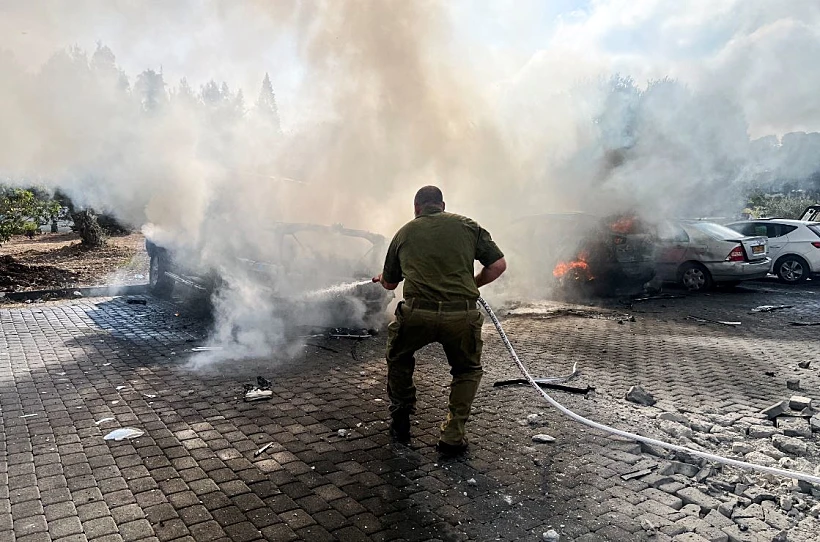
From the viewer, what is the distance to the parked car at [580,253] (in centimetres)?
1158

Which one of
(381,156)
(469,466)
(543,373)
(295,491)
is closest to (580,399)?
(543,373)

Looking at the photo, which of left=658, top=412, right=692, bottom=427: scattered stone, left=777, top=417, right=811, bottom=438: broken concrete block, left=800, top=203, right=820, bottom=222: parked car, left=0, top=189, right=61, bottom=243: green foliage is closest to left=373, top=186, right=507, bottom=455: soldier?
left=658, top=412, right=692, bottom=427: scattered stone

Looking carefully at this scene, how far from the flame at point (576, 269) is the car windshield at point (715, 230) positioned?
2797mm

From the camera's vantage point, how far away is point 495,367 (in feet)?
21.0

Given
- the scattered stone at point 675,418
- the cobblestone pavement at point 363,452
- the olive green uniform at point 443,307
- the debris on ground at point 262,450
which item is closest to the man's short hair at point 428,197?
the olive green uniform at point 443,307

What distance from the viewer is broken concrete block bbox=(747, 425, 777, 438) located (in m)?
4.43

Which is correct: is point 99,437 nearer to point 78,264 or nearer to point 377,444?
point 377,444

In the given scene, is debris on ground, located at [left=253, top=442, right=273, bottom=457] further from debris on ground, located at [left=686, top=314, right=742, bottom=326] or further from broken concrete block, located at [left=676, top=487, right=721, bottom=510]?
debris on ground, located at [left=686, top=314, right=742, bottom=326]

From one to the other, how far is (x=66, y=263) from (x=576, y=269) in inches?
472

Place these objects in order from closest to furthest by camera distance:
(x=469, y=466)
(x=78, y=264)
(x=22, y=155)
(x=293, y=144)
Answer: (x=469, y=466) → (x=22, y=155) → (x=293, y=144) → (x=78, y=264)

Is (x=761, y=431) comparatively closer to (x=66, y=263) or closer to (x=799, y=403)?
(x=799, y=403)

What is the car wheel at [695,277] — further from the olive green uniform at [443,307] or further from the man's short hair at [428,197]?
the man's short hair at [428,197]

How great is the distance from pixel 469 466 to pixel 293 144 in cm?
803

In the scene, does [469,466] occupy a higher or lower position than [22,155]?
lower
